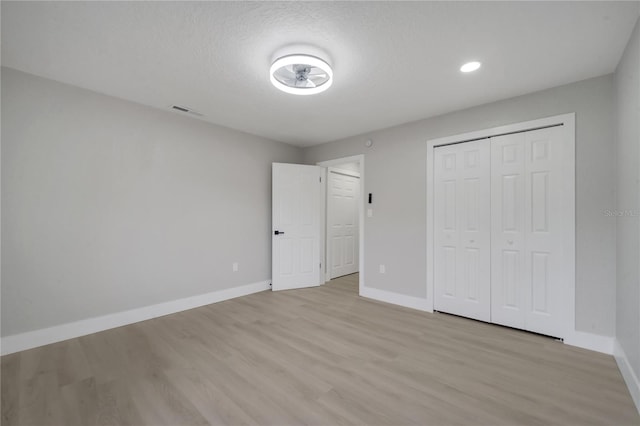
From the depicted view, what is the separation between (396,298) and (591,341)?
193cm

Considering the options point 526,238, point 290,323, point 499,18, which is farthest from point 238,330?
point 499,18

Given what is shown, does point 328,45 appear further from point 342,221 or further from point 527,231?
point 342,221

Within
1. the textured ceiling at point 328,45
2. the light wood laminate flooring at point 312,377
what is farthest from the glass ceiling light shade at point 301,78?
the light wood laminate flooring at point 312,377

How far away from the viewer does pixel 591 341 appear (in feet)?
7.98

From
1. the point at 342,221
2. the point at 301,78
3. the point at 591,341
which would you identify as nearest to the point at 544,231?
the point at 591,341

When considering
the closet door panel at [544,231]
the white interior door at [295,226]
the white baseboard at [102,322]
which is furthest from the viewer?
the white interior door at [295,226]

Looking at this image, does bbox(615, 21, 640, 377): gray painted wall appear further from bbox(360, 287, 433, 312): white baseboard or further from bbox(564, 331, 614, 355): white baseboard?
bbox(360, 287, 433, 312): white baseboard

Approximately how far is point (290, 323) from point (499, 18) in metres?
3.22

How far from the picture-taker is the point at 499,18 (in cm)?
175

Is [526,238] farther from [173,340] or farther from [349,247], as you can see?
[173,340]

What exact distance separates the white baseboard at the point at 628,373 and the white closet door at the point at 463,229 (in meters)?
0.99

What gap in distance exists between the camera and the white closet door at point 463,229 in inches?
121

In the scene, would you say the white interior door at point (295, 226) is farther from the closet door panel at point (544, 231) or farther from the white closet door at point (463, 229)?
the closet door panel at point (544, 231)

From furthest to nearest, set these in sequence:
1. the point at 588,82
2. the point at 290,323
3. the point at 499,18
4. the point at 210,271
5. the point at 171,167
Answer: the point at 210,271 → the point at 171,167 → the point at 290,323 → the point at 588,82 → the point at 499,18
